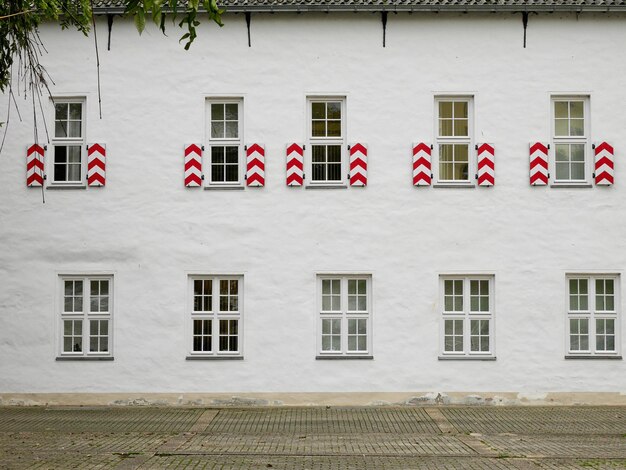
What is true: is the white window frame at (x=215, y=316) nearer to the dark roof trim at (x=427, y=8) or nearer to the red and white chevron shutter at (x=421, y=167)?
the red and white chevron shutter at (x=421, y=167)

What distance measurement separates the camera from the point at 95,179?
17609 millimetres

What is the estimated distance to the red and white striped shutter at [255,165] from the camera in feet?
57.3

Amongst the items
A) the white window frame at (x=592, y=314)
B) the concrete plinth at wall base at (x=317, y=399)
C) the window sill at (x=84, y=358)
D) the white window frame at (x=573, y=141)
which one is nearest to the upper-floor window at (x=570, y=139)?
the white window frame at (x=573, y=141)

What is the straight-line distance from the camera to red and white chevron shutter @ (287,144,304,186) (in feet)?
57.3

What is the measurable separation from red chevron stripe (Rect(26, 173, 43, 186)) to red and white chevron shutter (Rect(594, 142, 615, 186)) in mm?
10131

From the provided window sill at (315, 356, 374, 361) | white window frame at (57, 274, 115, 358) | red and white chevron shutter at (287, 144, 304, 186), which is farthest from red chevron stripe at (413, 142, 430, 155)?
white window frame at (57, 274, 115, 358)

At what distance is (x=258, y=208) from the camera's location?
57.7 ft

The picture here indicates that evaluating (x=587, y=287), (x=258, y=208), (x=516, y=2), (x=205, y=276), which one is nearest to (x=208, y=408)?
(x=205, y=276)

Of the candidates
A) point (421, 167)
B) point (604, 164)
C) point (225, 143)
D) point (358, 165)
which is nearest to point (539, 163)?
point (604, 164)

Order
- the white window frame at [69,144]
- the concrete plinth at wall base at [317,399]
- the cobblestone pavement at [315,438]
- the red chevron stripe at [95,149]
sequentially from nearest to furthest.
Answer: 1. the cobblestone pavement at [315,438]
2. the concrete plinth at wall base at [317,399]
3. the red chevron stripe at [95,149]
4. the white window frame at [69,144]

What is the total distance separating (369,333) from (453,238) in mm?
2311

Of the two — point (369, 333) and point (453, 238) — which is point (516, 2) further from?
point (369, 333)

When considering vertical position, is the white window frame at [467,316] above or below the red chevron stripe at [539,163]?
below

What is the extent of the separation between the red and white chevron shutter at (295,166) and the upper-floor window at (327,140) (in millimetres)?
230
